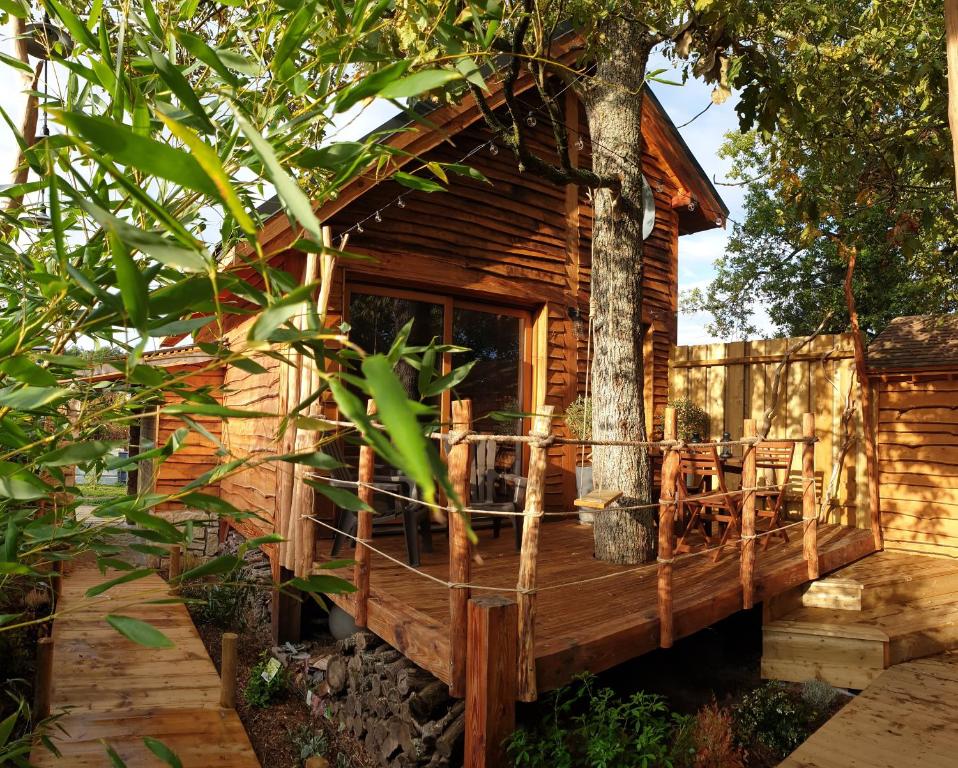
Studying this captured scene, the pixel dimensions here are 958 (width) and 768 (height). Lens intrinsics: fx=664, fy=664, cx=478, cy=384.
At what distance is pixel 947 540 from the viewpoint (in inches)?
255

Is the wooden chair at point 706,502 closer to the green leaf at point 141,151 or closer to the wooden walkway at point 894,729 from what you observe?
the wooden walkway at point 894,729

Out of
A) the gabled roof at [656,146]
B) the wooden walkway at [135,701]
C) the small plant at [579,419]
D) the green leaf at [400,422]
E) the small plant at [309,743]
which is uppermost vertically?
the gabled roof at [656,146]

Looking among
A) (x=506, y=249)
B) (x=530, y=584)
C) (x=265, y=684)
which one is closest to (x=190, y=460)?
(x=265, y=684)

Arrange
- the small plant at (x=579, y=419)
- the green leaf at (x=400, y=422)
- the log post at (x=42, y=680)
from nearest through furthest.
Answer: the green leaf at (x=400, y=422) → the log post at (x=42, y=680) → the small plant at (x=579, y=419)

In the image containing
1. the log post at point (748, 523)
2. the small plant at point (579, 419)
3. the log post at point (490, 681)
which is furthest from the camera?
the small plant at point (579, 419)

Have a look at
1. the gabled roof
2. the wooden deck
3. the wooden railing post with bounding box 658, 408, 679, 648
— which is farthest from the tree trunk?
the wooden railing post with bounding box 658, 408, 679, 648

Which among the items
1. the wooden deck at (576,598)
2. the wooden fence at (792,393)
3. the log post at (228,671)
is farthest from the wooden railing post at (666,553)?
the wooden fence at (792,393)

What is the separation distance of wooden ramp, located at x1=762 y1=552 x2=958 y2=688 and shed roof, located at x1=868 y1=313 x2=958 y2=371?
220cm

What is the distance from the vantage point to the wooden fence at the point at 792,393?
7023 mm

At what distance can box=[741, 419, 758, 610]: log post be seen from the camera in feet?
13.8

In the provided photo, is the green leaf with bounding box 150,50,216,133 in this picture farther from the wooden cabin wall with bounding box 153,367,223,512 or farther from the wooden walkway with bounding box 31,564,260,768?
the wooden cabin wall with bounding box 153,367,223,512

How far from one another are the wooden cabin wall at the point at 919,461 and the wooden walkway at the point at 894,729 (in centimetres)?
287

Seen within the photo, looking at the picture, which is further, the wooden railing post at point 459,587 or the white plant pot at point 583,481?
the white plant pot at point 583,481

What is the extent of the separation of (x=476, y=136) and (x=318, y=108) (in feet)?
20.5
